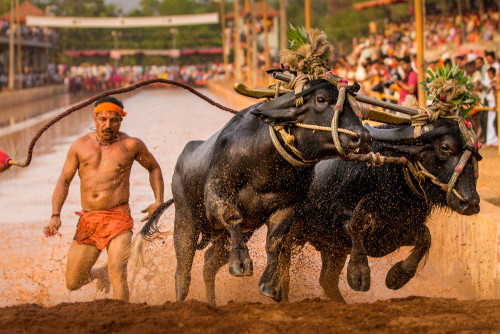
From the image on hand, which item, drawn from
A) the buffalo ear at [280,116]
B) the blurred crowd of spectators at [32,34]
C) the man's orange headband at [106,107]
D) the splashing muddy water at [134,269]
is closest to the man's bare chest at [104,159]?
the man's orange headband at [106,107]

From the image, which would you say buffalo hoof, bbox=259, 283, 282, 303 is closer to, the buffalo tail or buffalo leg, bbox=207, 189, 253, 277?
buffalo leg, bbox=207, 189, 253, 277

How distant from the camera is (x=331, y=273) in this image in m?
8.17

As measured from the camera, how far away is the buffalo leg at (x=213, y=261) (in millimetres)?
7801

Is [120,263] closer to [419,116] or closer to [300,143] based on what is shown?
[300,143]

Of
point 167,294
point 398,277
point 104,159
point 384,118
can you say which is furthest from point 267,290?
point 167,294

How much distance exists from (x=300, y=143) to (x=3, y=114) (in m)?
30.2

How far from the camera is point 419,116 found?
6715mm

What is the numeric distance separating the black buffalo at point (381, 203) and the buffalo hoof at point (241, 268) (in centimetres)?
81

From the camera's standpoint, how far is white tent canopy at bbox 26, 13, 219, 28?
3782 inches

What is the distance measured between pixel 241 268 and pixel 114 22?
321 ft

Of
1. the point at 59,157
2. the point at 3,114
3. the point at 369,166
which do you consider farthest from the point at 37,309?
the point at 3,114

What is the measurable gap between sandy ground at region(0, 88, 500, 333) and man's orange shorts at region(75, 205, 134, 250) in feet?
2.38

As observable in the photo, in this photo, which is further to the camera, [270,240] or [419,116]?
[419,116]

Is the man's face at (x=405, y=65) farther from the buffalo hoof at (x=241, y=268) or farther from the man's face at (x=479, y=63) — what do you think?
the buffalo hoof at (x=241, y=268)
